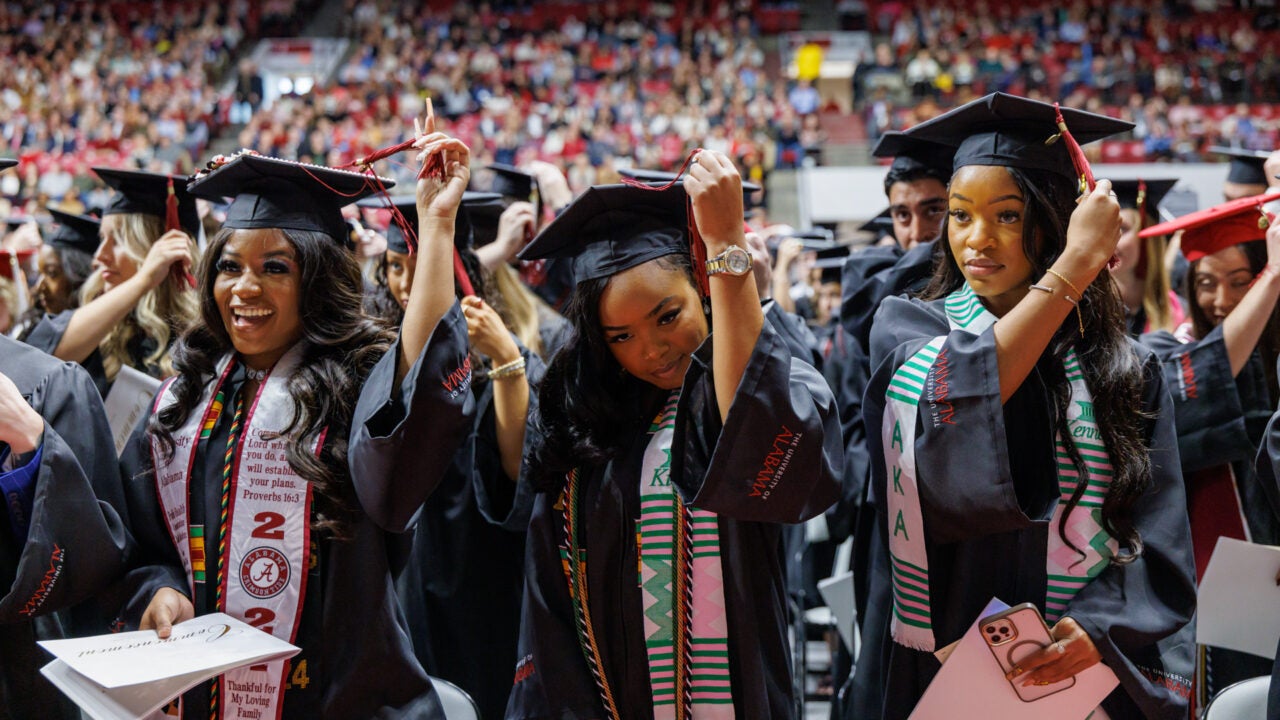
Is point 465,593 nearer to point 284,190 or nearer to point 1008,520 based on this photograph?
point 284,190

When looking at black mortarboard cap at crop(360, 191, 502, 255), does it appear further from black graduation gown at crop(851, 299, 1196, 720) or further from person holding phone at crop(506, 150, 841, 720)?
black graduation gown at crop(851, 299, 1196, 720)

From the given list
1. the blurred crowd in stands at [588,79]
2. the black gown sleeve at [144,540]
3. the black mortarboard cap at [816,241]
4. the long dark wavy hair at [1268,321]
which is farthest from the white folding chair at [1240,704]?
the blurred crowd in stands at [588,79]

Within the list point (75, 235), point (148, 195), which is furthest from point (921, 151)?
point (75, 235)

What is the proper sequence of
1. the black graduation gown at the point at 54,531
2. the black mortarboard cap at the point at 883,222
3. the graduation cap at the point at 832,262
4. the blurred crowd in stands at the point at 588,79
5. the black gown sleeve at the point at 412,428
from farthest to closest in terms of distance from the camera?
the blurred crowd in stands at the point at 588,79
the graduation cap at the point at 832,262
the black mortarboard cap at the point at 883,222
the black graduation gown at the point at 54,531
the black gown sleeve at the point at 412,428

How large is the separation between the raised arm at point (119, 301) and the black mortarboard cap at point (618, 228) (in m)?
1.40

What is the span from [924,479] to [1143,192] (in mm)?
2365

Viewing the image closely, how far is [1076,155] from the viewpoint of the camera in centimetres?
201

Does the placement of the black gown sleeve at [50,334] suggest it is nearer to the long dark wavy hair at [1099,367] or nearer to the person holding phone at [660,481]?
the person holding phone at [660,481]

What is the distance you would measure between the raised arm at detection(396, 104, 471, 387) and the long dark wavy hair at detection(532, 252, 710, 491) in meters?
0.31

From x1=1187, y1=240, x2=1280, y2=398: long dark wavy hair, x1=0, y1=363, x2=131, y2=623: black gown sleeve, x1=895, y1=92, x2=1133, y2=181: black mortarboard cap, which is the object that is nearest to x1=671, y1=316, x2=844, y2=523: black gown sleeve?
x1=895, y1=92, x2=1133, y2=181: black mortarboard cap

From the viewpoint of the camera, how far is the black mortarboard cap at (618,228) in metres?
2.16

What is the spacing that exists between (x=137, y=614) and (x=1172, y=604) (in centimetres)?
195

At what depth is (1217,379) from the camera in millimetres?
2678

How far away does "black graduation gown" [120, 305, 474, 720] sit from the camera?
1.95 metres
